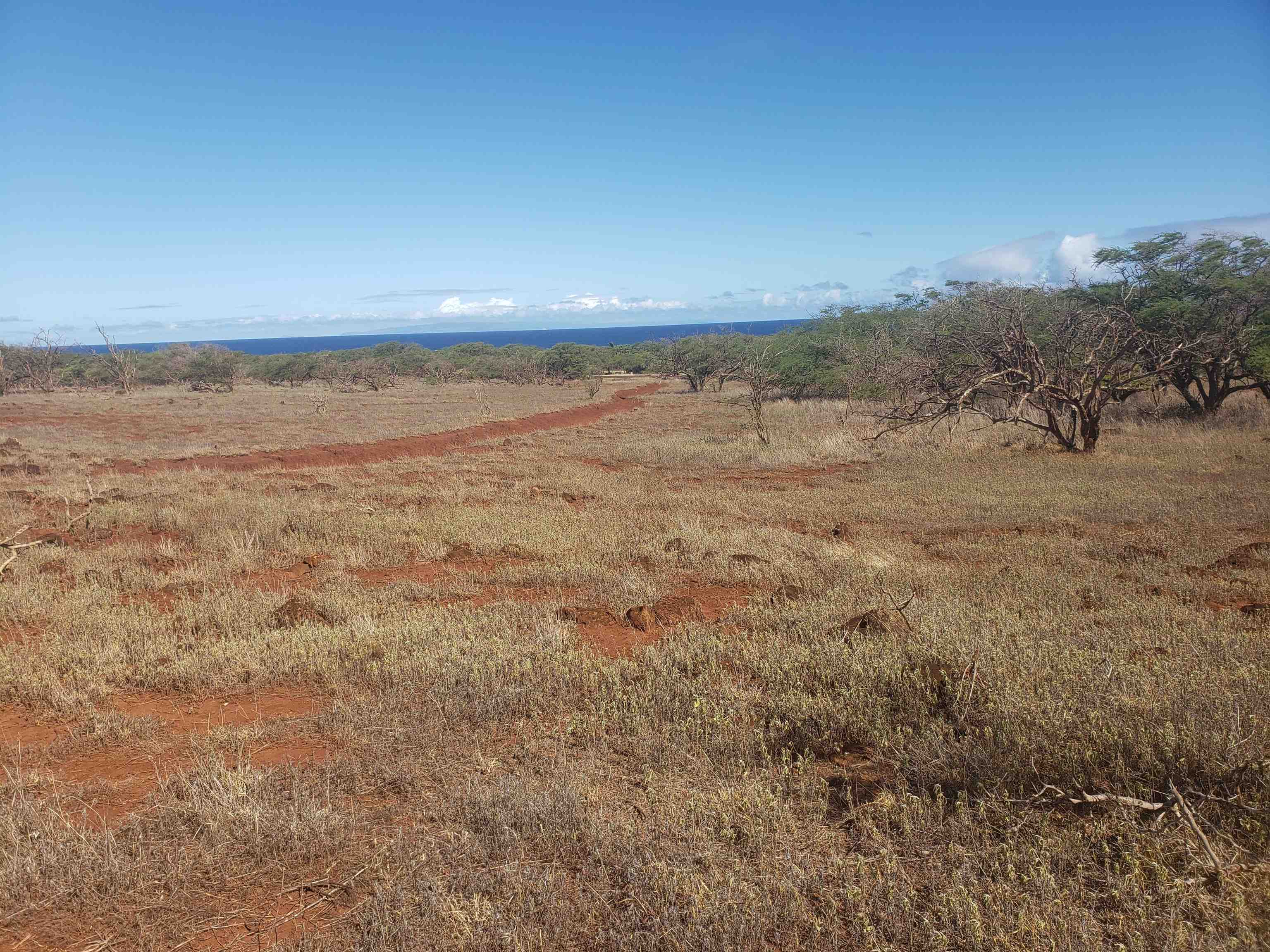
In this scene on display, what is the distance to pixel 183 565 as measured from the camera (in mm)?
8711

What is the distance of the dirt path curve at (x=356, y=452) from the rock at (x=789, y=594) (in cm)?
1564

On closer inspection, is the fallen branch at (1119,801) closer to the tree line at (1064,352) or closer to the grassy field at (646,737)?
the grassy field at (646,737)

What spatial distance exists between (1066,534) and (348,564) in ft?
30.2

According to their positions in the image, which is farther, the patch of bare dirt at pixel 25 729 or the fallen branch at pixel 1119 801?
the patch of bare dirt at pixel 25 729

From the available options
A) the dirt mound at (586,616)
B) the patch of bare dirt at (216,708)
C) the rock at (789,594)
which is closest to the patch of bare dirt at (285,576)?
the patch of bare dirt at (216,708)

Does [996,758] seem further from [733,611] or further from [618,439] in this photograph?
[618,439]

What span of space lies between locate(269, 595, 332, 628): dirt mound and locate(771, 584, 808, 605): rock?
14.0 feet

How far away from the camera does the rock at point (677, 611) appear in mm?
6500

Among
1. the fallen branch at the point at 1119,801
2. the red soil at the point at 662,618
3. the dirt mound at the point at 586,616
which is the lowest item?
the red soil at the point at 662,618

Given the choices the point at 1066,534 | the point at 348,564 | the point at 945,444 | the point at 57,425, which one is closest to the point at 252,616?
the point at 348,564

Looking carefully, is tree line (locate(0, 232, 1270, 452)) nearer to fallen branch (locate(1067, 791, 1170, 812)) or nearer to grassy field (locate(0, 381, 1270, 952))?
grassy field (locate(0, 381, 1270, 952))

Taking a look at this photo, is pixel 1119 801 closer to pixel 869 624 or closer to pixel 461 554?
pixel 869 624

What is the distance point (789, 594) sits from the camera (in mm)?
6938

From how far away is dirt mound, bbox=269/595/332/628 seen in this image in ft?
20.9
